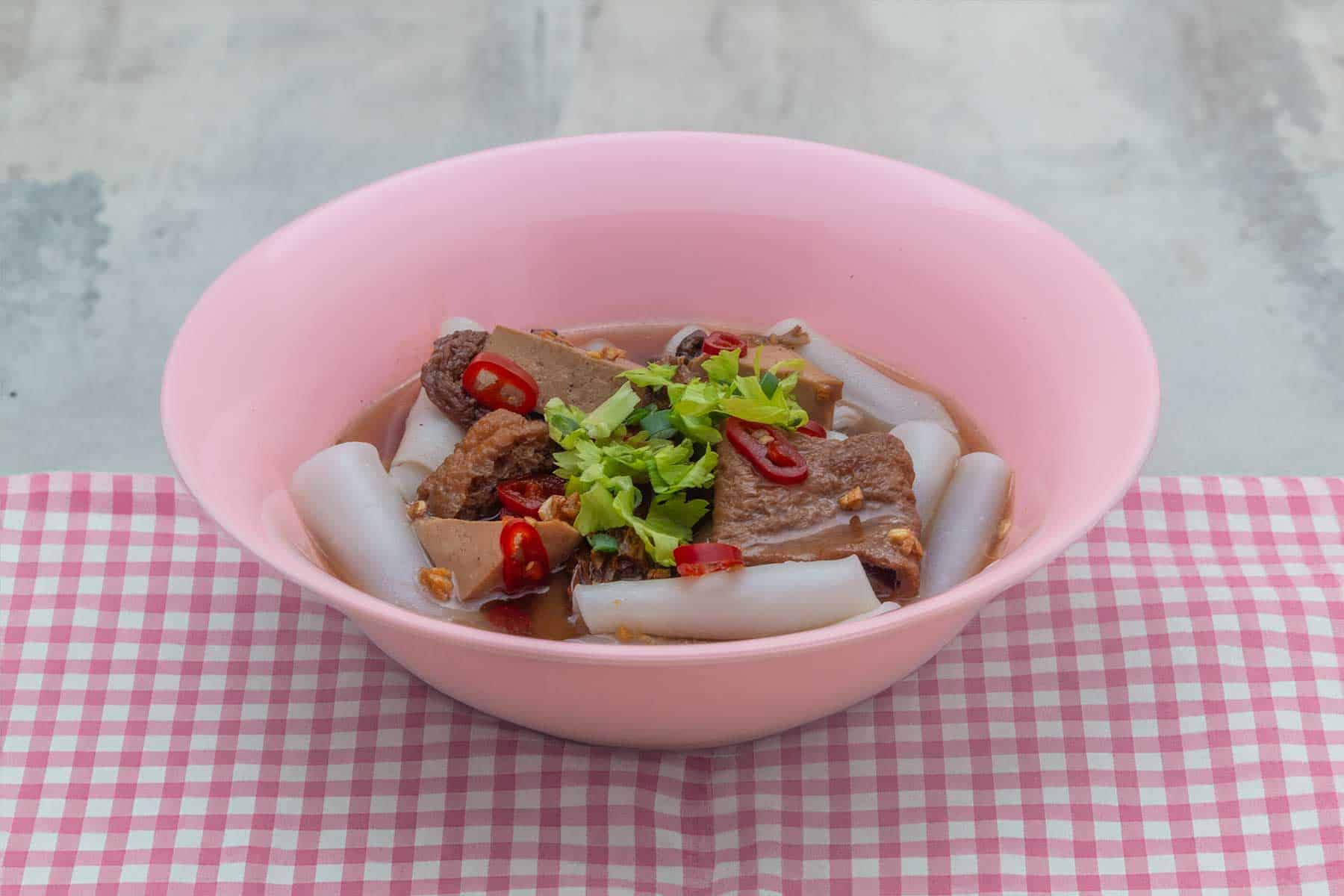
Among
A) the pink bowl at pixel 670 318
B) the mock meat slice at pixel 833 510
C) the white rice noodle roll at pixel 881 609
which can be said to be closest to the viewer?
the pink bowl at pixel 670 318

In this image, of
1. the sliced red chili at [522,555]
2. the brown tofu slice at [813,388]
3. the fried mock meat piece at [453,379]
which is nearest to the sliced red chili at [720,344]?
the brown tofu slice at [813,388]

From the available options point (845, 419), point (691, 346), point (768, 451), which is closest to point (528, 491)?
point (768, 451)

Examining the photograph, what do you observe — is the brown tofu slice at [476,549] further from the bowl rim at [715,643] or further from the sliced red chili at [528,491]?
the bowl rim at [715,643]

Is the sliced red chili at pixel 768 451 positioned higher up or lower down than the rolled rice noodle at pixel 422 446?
higher up

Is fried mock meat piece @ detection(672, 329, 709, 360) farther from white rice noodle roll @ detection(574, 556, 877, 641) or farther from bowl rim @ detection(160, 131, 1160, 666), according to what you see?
bowl rim @ detection(160, 131, 1160, 666)

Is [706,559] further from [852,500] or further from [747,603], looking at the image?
[852,500]

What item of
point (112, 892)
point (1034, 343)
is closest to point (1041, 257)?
point (1034, 343)
